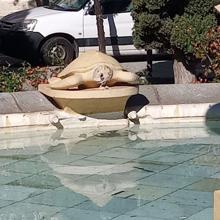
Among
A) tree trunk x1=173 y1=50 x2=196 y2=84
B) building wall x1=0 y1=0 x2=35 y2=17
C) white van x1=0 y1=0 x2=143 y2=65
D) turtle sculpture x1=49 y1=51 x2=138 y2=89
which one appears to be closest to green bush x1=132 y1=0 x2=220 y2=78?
tree trunk x1=173 y1=50 x2=196 y2=84

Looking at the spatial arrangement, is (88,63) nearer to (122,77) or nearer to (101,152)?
(122,77)

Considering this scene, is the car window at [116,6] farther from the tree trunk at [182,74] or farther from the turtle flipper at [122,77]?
the turtle flipper at [122,77]

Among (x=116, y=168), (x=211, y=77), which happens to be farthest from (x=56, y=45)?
(x=116, y=168)

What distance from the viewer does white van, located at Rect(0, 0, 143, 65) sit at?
601 inches

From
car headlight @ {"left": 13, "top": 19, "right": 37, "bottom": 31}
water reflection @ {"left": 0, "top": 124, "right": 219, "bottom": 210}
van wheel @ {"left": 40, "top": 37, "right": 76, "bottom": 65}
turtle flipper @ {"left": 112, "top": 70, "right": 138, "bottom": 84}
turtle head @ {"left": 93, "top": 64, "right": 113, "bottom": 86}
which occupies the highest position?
turtle head @ {"left": 93, "top": 64, "right": 113, "bottom": 86}

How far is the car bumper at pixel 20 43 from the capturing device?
15258 millimetres

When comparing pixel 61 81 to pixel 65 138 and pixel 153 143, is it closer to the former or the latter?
pixel 65 138

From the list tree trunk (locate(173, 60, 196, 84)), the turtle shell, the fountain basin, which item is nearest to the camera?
Result: the fountain basin

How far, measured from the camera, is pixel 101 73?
856cm

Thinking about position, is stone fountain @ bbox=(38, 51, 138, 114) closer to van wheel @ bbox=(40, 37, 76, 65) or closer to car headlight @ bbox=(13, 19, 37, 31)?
van wheel @ bbox=(40, 37, 76, 65)

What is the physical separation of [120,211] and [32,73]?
4.78 meters

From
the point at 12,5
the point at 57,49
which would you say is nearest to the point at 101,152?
the point at 57,49

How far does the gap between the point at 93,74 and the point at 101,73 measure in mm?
81

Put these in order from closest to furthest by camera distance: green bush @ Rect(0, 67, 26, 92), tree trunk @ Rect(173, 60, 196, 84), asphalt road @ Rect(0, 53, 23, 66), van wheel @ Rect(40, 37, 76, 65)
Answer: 1. green bush @ Rect(0, 67, 26, 92)
2. tree trunk @ Rect(173, 60, 196, 84)
3. van wheel @ Rect(40, 37, 76, 65)
4. asphalt road @ Rect(0, 53, 23, 66)
